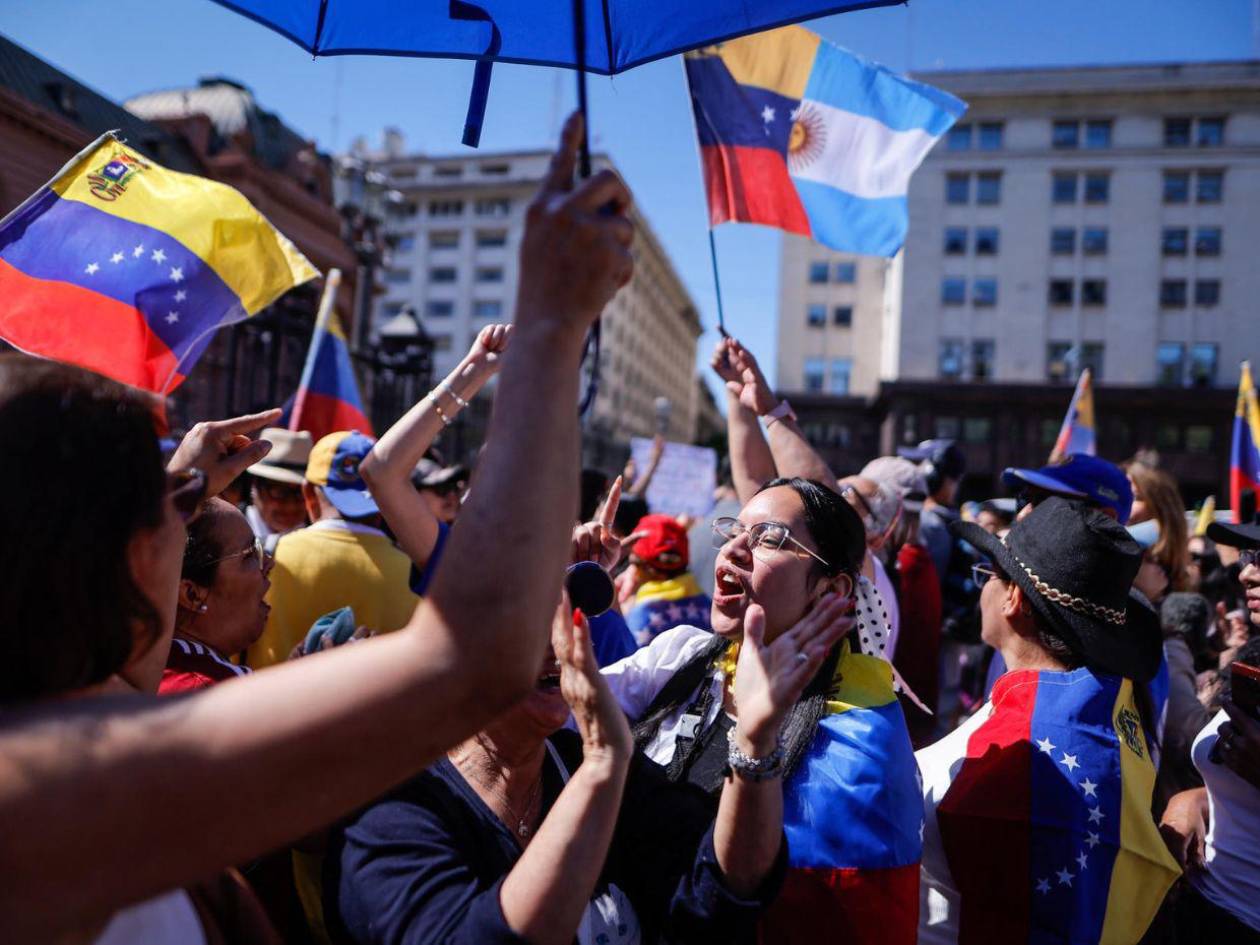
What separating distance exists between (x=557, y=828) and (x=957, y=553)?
4.46 meters

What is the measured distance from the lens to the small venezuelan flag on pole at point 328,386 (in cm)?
521

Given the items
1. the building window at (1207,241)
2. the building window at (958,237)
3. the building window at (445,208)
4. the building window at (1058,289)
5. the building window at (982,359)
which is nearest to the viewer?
the building window at (1207,241)

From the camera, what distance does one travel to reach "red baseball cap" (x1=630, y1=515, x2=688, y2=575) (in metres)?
4.48

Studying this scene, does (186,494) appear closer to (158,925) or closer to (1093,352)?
(158,925)

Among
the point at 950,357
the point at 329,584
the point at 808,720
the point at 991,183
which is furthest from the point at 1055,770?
the point at 991,183

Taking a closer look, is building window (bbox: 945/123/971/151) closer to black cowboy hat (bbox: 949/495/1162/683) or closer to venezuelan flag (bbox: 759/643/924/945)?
black cowboy hat (bbox: 949/495/1162/683)

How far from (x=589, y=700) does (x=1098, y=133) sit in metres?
47.7

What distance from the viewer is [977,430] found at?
38375mm

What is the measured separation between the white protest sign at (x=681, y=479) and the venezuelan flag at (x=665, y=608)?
5052 mm

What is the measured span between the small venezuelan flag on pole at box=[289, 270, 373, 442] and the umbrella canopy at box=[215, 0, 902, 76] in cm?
323

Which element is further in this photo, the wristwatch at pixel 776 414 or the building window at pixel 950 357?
the building window at pixel 950 357

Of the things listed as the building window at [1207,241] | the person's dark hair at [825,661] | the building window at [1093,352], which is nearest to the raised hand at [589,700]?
the person's dark hair at [825,661]

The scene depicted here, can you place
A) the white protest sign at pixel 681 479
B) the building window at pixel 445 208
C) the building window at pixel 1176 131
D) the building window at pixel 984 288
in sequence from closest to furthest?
the white protest sign at pixel 681 479, the building window at pixel 1176 131, the building window at pixel 984 288, the building window at pixel 445 208

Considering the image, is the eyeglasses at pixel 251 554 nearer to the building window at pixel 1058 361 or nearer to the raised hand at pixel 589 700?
the raised hand at pixel 589 700
